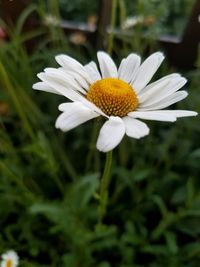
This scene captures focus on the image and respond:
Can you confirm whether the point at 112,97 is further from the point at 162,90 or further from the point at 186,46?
the point at 186,46

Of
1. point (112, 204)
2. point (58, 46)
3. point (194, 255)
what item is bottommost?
point (194, 255)

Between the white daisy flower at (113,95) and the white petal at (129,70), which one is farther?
the white petal at (129,70)

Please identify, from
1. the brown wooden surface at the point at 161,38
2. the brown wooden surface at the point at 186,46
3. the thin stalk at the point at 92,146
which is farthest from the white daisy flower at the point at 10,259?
the brown wooden surface at the point at 186,46

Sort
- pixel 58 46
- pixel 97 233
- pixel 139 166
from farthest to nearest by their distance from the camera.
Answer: pixel 58 46, pixel 139 166, pixel 97 233

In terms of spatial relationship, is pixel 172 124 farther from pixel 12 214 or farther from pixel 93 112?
pixel 93 112

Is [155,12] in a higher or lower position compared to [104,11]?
lower

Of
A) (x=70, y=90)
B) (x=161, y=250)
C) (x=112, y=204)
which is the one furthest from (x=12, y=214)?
(x=70, y=90)

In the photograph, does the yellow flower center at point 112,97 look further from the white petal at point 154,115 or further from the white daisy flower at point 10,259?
the white daisy flower at point 10,259

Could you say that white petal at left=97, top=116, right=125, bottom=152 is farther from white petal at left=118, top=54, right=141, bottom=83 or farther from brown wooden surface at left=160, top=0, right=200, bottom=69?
brown wooden surface at left=160, top=0, right=200, bottom=69
